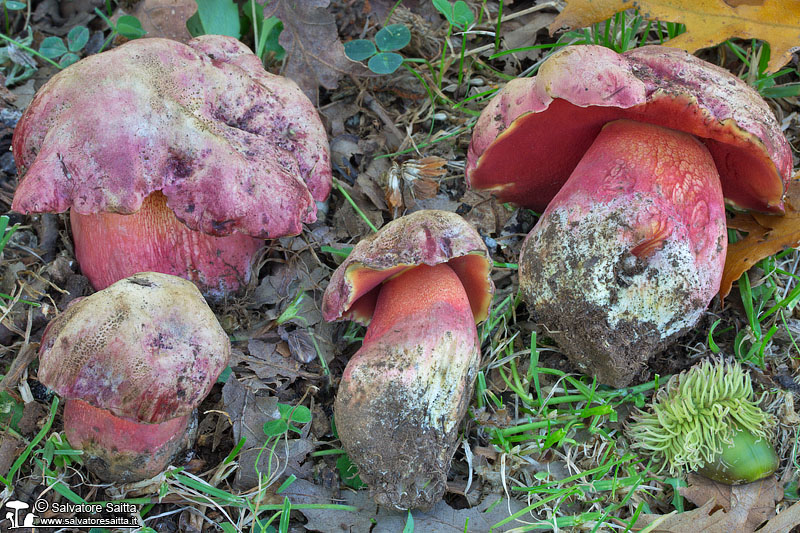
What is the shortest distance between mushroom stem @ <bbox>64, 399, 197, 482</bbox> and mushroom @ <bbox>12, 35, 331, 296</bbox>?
1.82 feet

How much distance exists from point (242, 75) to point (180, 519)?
1.56m

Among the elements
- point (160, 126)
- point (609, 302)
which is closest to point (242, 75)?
point (160, 126)

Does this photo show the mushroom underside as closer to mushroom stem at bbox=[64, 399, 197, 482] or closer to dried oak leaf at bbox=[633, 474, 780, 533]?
dried oak leaf at bbox=[633, 474, 780, 533]

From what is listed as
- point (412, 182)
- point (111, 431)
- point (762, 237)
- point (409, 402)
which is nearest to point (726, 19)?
point (762, 237)

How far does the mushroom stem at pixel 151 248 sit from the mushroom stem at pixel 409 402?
0.72 m

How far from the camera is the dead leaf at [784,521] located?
6.66 ft

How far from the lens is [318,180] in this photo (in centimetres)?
238

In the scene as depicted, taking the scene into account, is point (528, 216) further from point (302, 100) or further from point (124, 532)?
point (124, 532)

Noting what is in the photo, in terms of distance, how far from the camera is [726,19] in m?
2.45

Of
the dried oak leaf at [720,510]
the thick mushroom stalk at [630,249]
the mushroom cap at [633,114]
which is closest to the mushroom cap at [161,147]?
the mushroom cap at [633,114]

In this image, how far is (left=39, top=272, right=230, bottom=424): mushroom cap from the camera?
173 cm

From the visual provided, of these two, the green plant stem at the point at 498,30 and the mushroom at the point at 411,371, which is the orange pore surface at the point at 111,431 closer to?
the mushroom at the point at 411,371

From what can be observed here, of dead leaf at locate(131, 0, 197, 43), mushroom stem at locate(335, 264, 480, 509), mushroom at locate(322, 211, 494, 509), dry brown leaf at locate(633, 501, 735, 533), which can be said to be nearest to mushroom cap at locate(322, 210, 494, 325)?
mushroom at locate(322, 211, 494, 509)

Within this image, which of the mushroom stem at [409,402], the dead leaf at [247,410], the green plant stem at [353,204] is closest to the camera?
the mushroom stem at [409,402]
